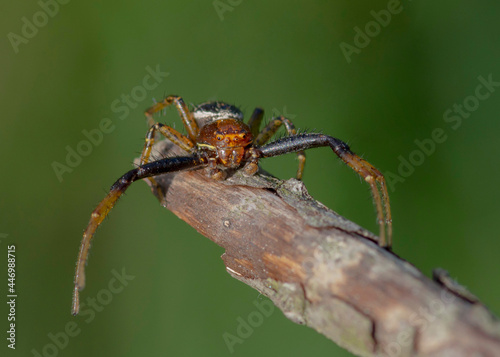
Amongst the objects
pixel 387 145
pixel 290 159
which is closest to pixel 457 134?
pixel 387 145

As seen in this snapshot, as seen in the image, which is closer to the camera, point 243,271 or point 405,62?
point 243,271

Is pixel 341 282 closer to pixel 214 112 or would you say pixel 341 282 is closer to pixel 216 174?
pixel 216 174

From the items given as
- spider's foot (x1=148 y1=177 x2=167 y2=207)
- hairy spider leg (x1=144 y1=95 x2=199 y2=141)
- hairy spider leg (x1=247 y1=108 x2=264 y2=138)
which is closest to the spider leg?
hairy spider leg (x1=144 y1=95 x2=199 y2=141)

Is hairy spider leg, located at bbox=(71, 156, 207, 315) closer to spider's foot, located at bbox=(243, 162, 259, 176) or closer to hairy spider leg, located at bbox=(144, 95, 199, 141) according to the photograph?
spider's foot, located at bbox=(243, 162, 259, 176)

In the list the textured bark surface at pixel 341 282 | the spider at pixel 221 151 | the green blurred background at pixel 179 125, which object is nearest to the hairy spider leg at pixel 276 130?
the spider at pixel 221 151

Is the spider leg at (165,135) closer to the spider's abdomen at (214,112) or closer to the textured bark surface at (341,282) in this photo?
the spider's abdomen at (214,112)

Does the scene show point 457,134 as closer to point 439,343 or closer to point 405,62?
point 405,62
